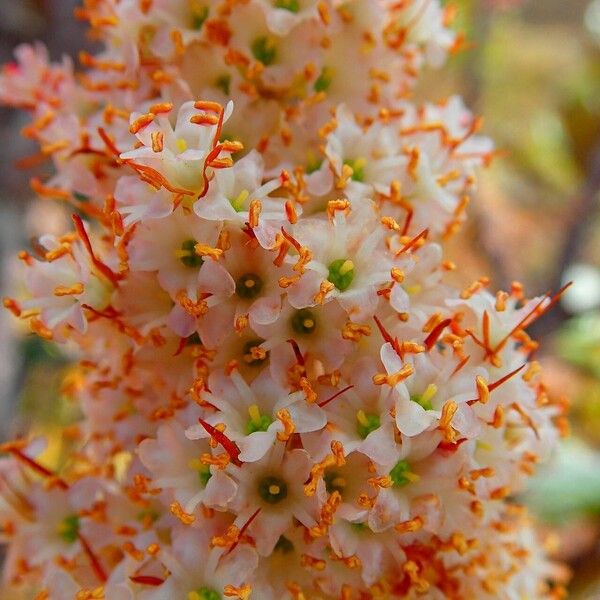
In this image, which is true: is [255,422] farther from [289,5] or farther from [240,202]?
[289,5]

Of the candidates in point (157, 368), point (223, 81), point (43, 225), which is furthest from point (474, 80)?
point (43, 225)

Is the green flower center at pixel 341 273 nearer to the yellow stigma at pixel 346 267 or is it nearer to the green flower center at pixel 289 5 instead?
the yellow stigma at pixel 346 267

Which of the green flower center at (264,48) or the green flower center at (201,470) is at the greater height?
the green flower center at (264,48)

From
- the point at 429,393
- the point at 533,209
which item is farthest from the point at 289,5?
the point at 533,209

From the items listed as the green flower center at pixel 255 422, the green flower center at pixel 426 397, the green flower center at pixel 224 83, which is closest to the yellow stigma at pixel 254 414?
the green flower center at pixel 255 422

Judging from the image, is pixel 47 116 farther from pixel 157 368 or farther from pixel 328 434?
pixel 328 434

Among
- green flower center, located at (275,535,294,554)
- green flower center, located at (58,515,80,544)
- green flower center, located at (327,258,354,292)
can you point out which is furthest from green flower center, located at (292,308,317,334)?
green flower center, located at (58,515,80,544)
